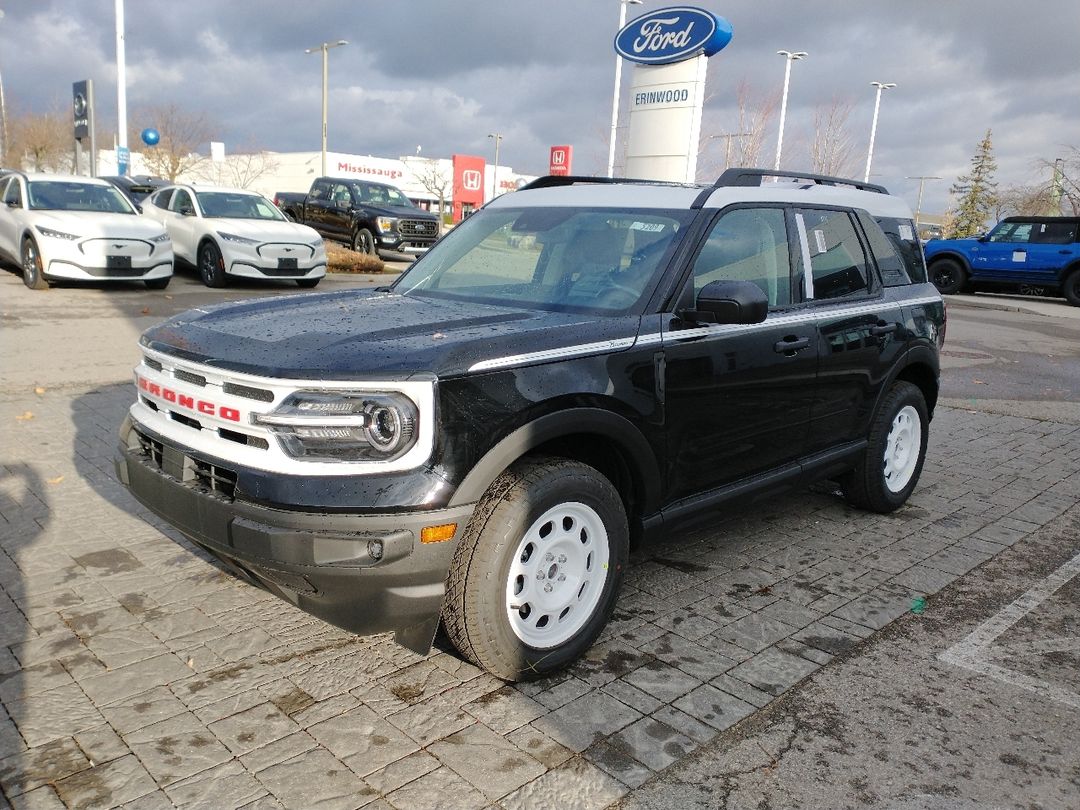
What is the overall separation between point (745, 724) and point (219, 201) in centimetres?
1426

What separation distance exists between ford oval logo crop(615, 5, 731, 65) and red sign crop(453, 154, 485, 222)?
12.9 metres

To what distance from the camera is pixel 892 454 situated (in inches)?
205

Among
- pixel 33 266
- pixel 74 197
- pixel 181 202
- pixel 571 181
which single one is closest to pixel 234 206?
pixel 181 202

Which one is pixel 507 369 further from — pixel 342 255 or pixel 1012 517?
pixel 342 255

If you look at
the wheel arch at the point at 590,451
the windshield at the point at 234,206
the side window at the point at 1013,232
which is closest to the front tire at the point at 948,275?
the side window at the point at 1013,232

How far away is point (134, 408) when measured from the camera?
351 cm

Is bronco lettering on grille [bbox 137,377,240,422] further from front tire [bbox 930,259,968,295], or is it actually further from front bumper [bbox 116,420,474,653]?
front tire [bbox 930,259,968,295]

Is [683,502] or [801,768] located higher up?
[683,502]

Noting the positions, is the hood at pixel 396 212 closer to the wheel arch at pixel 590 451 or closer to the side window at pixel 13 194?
the side window at pixel 13 194

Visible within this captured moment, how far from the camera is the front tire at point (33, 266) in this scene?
40.4 ft

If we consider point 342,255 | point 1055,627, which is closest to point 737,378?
point 1055,627

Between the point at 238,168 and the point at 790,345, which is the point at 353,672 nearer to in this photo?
the point at 790,345

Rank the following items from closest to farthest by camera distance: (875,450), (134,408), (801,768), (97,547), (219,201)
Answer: (801,768), (134,408), (97,547), (875,450), (219,201)

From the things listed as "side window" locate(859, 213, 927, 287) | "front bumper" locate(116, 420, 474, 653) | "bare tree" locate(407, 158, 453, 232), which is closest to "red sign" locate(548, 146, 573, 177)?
"side window" locate(859, 213, 927, 287)
